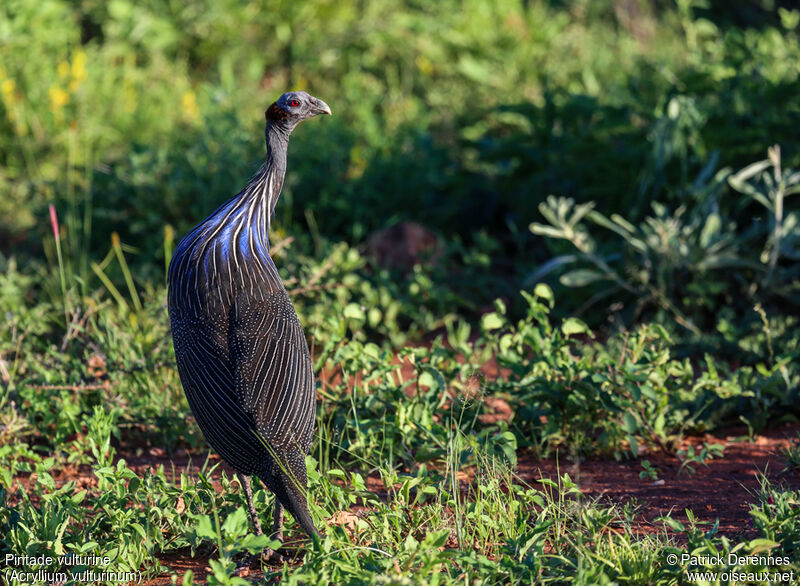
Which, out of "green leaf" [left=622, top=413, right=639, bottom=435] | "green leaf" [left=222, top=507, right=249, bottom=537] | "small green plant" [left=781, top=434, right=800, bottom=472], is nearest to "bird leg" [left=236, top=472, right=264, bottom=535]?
"green leaf" [left=222, top=507, right=249, bottom=537]

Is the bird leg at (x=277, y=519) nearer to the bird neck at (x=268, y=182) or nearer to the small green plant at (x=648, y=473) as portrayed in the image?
the bird neck at (x=268, y=182)

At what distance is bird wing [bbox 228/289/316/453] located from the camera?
276cm

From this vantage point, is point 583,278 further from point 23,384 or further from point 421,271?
point 23,384

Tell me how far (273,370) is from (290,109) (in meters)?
0.88

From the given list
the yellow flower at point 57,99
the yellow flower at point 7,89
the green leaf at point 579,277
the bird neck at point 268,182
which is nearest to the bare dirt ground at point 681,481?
the bird neck at point 268,182

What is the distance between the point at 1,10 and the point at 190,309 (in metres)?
4.97

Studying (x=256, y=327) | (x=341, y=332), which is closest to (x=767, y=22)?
(x=341, y=332)

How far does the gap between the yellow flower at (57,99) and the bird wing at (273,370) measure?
426 cm

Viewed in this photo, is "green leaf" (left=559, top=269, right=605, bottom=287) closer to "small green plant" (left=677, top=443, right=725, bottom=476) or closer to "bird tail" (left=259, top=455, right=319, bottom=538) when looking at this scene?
"small green plant" (left=677, top=443, right=725, bottom=476)

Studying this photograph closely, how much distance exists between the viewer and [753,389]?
384 centimetres

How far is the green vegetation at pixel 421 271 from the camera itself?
2.97 meters

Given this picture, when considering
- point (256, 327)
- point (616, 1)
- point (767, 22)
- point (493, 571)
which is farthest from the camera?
point (616, 1)

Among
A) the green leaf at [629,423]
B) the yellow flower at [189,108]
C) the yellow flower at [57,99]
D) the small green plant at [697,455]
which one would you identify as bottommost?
the small green plant at [697,455]

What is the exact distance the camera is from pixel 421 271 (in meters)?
5.04
